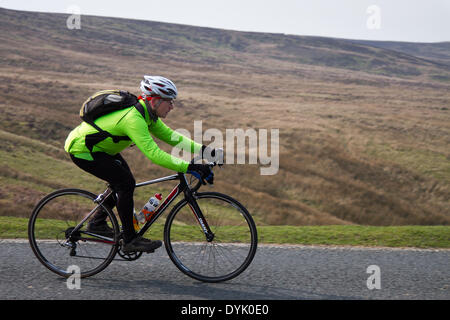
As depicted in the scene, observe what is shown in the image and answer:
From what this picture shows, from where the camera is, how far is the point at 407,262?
6.09m

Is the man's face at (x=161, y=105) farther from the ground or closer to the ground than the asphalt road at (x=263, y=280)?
farther from the ground

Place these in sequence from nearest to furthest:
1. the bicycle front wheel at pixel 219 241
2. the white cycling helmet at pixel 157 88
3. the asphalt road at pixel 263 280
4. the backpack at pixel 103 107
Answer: the asphalt road at pixel 263 280 < the backpack at pixel 103 107 < the white cycling helmet at pixel 157 88 < the bicycle front wheel at pixel 219 241

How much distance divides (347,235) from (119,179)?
419 cm

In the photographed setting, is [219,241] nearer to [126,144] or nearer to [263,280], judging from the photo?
[263,280]

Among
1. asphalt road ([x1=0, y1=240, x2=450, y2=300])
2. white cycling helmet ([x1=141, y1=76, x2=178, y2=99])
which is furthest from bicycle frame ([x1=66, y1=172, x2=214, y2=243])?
white cycling helmet ([x1=141, y1=76, x2=178, y2=99])

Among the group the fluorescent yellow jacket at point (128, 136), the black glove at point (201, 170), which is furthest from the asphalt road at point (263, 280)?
the fluorescent yellow jacket at point (128, 136)

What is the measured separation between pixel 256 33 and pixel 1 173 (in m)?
180

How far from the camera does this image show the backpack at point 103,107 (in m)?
4.97

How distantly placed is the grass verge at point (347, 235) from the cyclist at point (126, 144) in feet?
8.10

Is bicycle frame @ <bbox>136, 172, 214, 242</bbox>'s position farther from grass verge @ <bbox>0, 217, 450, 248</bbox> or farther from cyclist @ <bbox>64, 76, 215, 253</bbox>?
grass verge @ <bbox>0, 217, 450, 248</bbox>

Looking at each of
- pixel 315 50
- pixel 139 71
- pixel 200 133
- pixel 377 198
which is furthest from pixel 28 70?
pixel 315 50

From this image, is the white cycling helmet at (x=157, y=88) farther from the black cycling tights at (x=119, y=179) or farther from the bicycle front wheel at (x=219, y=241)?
the bicycle front wheel at (x=219, y=241)

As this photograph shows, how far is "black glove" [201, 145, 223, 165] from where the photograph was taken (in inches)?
203

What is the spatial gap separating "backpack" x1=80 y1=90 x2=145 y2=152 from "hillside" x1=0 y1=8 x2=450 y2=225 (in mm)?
9460
